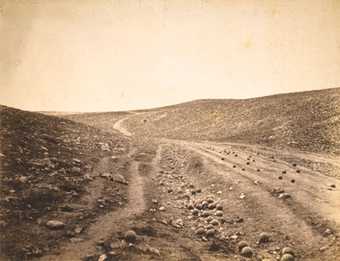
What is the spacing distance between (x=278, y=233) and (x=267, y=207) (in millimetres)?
1456

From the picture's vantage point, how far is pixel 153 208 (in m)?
8.56

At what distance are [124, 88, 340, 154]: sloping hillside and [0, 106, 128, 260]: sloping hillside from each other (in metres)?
16.3

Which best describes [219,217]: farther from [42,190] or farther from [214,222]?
[42,190]

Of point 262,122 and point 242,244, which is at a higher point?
point 262,122

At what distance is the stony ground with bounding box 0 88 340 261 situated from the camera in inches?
239

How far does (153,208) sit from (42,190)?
2.66m

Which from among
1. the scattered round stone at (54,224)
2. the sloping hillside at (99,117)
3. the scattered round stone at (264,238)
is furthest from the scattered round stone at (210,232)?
the sloping hillside at (99,117)

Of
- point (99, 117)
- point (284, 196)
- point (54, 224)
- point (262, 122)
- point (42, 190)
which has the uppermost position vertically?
point (99, 117)

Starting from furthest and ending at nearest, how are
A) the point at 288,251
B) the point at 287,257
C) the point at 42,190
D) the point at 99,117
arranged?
the point at 99,117, the point at 42,190, the point at 288,251, the point at 287,257

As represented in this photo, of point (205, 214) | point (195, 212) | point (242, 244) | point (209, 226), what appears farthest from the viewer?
point (195, 212)

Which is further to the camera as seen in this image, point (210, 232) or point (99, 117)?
point (99, 117)

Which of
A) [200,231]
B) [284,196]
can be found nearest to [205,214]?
[200,231]

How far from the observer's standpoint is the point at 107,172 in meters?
11.7

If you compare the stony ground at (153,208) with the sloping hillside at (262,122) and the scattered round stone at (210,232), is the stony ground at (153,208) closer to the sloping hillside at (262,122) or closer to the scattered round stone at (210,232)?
the scattered round stone at (210,232)
